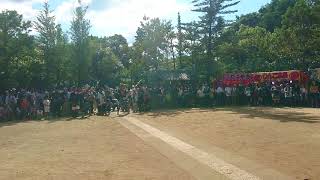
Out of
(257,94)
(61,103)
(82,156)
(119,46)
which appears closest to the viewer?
(82,156)

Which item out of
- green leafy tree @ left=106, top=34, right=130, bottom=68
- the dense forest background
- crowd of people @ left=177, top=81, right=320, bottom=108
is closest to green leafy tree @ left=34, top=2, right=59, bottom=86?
the dense forest background

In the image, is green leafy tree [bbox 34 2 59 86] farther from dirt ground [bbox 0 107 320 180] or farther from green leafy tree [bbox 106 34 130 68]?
green leafy tree [bbox 106 34 130 68]

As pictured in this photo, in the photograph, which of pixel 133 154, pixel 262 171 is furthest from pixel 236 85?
pixel 262 171

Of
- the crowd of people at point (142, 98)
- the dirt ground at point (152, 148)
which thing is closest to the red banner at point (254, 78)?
the crowd of people at point (142, 98)

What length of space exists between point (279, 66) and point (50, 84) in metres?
21.1

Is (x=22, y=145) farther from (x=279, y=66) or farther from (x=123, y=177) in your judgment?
(x=279, y=66)

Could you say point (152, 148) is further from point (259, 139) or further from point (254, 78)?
point (254, 78)

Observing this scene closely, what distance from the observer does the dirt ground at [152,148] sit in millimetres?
9938

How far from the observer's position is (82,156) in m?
12.3

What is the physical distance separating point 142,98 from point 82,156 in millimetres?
16483

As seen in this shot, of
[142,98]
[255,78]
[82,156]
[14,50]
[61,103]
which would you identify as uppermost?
[14,50]

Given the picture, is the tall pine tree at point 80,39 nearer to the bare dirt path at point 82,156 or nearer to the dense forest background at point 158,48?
the dense forest background at point 158,48

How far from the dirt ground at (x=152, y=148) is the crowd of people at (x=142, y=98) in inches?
217

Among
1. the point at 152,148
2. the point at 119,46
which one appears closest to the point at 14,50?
the point at 152,148
